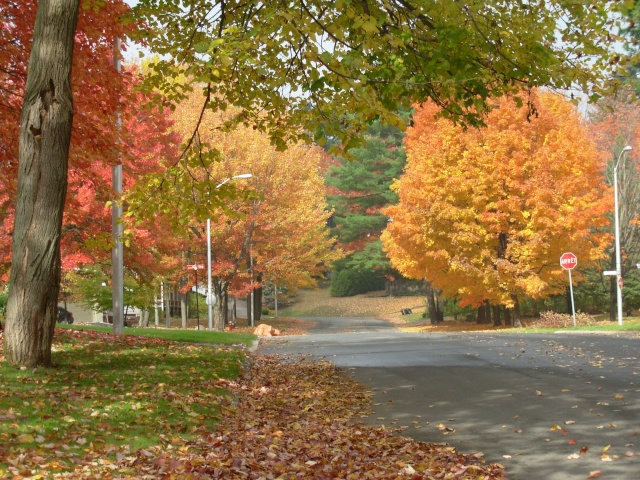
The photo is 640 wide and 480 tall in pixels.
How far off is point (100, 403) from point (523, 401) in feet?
17.0

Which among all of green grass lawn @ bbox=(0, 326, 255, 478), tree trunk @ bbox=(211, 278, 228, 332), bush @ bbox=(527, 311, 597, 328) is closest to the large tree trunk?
green grass lawn @ bbox=(0, 326, 255, 478)

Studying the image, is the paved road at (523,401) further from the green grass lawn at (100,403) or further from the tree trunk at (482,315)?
the tree trunk at (482,315)

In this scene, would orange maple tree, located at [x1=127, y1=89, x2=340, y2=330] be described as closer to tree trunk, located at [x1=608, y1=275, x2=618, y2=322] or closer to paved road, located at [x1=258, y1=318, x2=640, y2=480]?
tree trunk, located at [x1=608, y1=275, x2=618, y2=322]

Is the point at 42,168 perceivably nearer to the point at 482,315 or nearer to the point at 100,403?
the point at 100,403

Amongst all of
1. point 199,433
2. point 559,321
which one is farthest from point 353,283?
point 199,433

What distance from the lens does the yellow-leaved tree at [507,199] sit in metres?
31.2

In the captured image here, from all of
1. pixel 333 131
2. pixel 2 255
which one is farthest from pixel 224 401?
pixel 2 255

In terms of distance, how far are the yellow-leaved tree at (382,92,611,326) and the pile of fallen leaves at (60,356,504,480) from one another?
21448 mm

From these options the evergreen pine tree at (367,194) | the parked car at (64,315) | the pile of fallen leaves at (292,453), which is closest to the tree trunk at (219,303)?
the parked car at (64,315)

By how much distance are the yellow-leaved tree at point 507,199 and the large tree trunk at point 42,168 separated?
2157 centimetres

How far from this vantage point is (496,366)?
1479 centimetres

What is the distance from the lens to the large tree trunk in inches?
421

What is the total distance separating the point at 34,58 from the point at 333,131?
454cm

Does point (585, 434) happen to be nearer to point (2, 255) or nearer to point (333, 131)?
point (333, 131)
